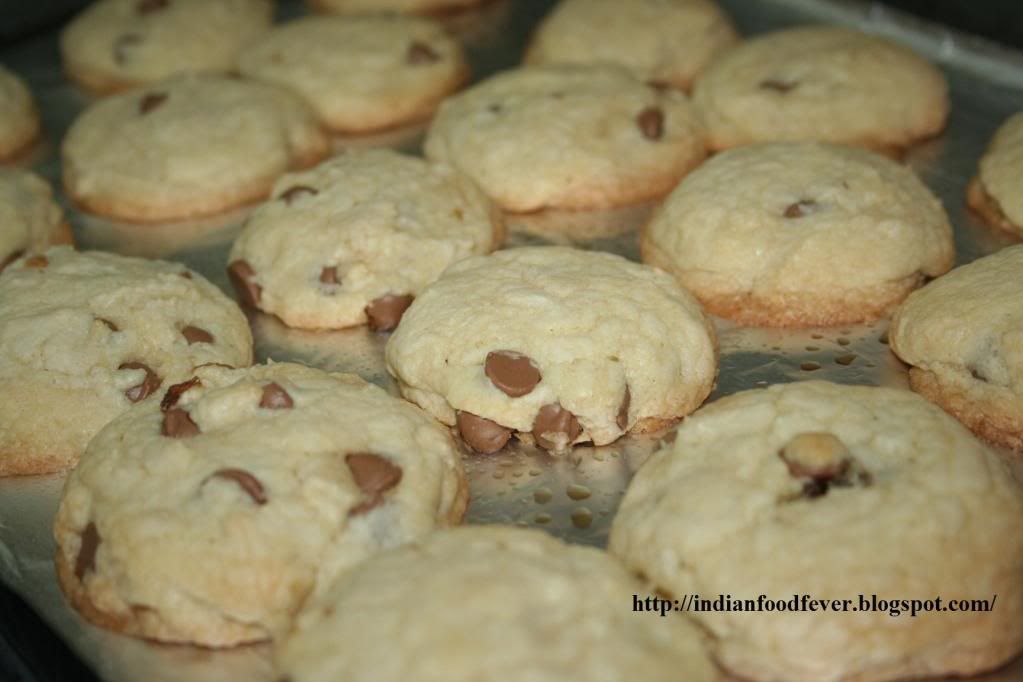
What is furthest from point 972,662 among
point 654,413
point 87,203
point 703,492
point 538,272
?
point 87,203

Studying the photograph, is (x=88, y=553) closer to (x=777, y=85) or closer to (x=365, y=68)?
(x=365, y=68)

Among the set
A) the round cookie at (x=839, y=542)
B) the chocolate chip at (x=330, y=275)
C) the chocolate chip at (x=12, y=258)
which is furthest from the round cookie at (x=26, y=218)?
the round cookie at (x=839, y=542)

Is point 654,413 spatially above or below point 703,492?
below

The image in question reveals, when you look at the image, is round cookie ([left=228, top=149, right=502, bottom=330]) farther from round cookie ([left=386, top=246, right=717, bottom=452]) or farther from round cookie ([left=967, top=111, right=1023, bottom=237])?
round cookie ([left=967, top=111, right=1023, bottom=237])

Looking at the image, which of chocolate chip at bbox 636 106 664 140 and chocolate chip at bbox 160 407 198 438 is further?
chocolate chip at bbox 636 106 664 140

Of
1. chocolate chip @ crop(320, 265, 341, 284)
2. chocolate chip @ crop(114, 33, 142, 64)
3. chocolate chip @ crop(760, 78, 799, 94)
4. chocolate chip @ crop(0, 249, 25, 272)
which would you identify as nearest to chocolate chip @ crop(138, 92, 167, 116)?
chocolate chip @ crop(114, 33, 142, 64)

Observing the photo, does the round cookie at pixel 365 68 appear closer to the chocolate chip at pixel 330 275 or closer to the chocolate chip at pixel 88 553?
the chocolate chip at pixel 330 275

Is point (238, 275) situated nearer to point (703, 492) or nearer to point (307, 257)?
point (307, 257)
